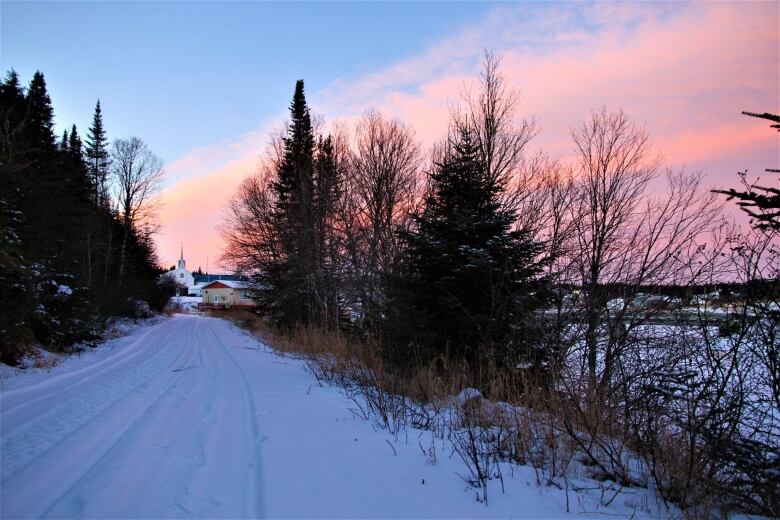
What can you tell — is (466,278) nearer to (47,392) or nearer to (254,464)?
(254,464)

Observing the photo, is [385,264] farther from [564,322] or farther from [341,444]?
[341,444]

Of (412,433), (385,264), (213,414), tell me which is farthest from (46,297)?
(412,433)

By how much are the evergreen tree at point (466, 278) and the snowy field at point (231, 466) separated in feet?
12.3

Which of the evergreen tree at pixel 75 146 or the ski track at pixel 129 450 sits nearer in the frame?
the ski track at pixel 129 450

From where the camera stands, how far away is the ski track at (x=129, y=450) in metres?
3.42

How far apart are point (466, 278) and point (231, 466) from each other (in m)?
7.13

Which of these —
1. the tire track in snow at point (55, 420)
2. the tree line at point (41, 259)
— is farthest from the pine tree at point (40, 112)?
the tire track in snow at point (55, 420)

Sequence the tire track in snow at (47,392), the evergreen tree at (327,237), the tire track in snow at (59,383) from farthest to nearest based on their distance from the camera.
→ the evergreen tree at (327,237)
the tire track in snow at (59,383)
the tire track in snow at (47,392)

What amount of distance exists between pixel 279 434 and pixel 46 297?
Answer: 41.3 ft

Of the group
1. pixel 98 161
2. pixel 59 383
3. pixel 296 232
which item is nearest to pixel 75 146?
pixel 98 161

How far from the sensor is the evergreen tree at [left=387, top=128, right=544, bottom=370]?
31.5 feet

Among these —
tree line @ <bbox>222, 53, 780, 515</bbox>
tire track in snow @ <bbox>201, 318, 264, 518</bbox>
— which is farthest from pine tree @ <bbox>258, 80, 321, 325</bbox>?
tire track in snow @ <bbox>201, 318, 264, 518</bbox>

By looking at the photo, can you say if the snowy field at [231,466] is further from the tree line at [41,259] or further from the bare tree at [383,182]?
the bare tree at [383,182]

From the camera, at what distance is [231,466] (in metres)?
4.20
